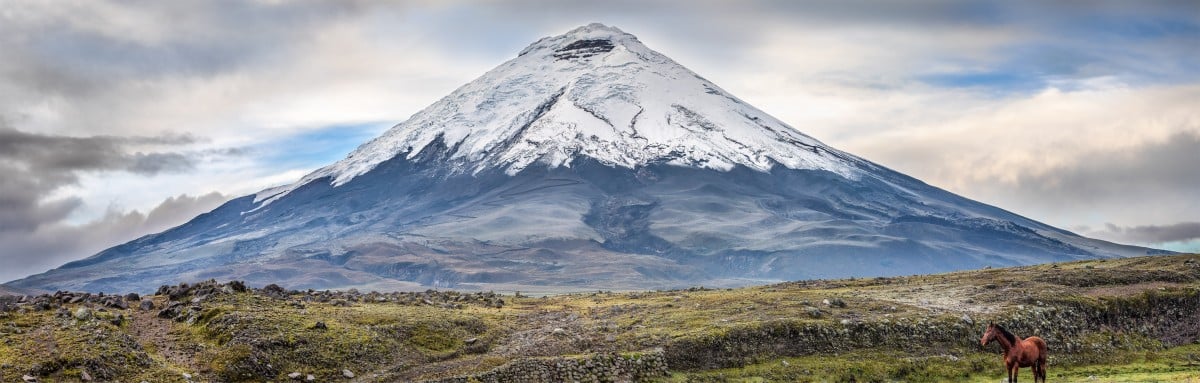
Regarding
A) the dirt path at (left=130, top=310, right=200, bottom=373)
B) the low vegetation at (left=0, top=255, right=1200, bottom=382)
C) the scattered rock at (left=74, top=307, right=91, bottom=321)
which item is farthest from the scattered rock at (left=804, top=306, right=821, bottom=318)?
the scattered rock at (left=74, top=307, right=91, bottom=321)

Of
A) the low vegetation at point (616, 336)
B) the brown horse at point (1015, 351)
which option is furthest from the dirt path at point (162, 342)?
the brown horse at point (1015, 351)

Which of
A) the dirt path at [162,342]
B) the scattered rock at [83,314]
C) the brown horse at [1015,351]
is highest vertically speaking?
the scattered rock at [83,314]

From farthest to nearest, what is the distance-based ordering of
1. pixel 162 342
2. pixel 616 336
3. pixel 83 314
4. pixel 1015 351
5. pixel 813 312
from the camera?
pixel 813 312 < pixel 616 336 < pixel 83 314 < pixel 162 342 < pixel 1015 351

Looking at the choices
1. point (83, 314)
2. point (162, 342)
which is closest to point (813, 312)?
point (162, 342)

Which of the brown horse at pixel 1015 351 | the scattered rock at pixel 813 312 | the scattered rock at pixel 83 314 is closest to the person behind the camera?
the brown horse at pixel 1015 351

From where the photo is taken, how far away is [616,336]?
4884 centimetres

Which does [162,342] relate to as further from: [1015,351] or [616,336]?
[1015,351]

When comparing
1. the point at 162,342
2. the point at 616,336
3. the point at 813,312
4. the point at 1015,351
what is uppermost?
the point at 813,312

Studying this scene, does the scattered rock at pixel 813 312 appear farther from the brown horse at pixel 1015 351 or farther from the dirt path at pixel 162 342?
the dirt path at pixel 162 342

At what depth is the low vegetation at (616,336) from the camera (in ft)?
135

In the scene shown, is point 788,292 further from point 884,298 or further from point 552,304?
point 552,304

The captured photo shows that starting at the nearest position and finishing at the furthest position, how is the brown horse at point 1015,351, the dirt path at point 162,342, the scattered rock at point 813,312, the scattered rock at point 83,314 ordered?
the brown horse at point 1015,351 < the dirt path at point 162,342 < the scattered rock at point 83,314 < the scattered rock at point 813,312

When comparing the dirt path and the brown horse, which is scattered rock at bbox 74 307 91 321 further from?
the brown horse

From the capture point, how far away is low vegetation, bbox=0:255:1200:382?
4109 centimetres
